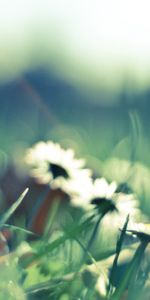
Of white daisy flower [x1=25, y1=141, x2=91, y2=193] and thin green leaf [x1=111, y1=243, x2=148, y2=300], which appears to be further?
white daisy flower [x1=25, y1=141, x2=91, y2=193]

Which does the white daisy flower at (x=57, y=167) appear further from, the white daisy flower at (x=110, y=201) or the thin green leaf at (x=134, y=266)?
the thin green leaf at (x=134, y=266)

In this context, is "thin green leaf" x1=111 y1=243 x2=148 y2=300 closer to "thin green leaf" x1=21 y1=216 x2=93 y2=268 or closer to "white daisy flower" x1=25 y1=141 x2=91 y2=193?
"thin green leaf" x1=21 y1=216 x2=93 y2=268

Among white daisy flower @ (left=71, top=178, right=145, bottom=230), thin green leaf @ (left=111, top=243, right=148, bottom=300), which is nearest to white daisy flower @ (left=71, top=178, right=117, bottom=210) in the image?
white daisy flower @ (left=71, top=178, right=145, bottom=230)

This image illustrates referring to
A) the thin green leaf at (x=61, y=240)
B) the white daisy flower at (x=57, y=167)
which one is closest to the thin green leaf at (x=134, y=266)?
the thin green leaf at (x=61, y=240)

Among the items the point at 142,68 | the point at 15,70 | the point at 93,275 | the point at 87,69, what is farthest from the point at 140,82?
the point at 93,275

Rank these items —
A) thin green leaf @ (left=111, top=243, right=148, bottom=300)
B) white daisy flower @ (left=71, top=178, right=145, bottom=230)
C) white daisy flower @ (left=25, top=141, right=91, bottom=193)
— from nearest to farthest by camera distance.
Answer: thin green leaf @ (left=111, top=243, right=148, bottom=300), white daisy flower @ (left=71, top=178, right=145, bottom=230), white daisy flower @ (left=25, top=141, right=91, bottom=193)

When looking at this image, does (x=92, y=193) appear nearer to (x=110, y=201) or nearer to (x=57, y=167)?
(x=110, y=201)

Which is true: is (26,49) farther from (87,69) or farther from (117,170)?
(117,170)

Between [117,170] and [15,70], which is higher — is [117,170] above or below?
above

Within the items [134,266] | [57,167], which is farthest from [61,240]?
[57,167]
